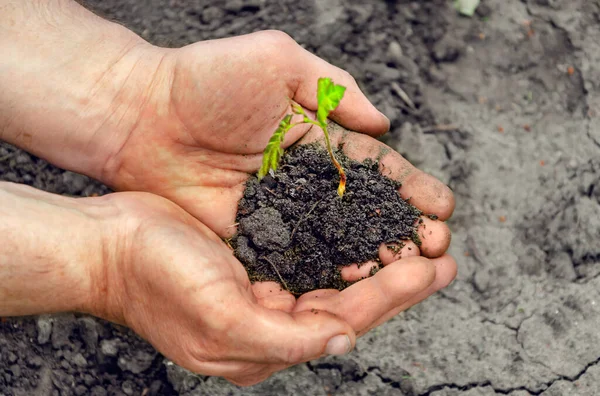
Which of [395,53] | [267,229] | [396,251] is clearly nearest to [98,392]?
[267,229]

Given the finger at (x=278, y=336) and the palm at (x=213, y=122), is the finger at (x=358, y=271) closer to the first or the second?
the finger at (x=278, y=336)

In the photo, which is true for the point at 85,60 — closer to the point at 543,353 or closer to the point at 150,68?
the point at 150,68

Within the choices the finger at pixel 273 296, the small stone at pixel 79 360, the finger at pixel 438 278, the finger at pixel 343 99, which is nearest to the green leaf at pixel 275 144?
the finger at pixel 343 99

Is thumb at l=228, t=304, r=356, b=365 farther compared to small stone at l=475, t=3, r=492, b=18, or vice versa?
small stone at l=475, t=3, r=492, b=18

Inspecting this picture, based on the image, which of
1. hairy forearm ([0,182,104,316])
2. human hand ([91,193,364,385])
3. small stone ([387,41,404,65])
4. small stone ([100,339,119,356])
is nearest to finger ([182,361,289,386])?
human hand ([91,193,364,385])

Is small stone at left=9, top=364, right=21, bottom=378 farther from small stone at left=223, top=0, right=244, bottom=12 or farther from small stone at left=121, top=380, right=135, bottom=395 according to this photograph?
small stone at left=223, top=0, right=244, bottom=12
